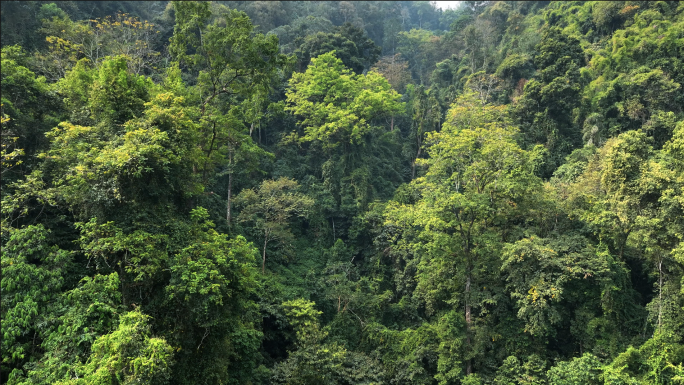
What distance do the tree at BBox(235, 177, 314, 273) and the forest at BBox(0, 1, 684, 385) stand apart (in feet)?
0.53

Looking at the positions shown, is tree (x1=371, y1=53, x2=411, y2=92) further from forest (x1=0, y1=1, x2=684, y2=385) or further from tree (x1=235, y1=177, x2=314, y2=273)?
tree (x1=235, y1=177, x2=314, y2=273)

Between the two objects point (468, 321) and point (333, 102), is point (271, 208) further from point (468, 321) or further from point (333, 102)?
point (468, 321)

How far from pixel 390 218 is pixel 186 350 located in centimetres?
1210

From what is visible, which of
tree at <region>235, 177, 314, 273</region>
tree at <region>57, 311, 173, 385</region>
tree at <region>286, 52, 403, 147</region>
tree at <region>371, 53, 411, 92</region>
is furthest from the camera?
tree at <region>371, 53, 411, 92</region>

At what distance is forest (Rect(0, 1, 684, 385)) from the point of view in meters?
8.77

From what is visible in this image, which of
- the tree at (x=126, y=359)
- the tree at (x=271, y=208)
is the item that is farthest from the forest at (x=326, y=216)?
the tree at (x=271, y=208)

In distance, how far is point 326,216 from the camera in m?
22.0

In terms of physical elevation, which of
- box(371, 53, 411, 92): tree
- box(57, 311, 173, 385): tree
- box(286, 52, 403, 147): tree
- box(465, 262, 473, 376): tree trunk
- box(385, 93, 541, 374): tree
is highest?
box(371, 53, 411, 92): tree

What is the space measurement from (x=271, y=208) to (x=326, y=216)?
4.47 m

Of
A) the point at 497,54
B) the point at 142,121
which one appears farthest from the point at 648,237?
the point at 497,54

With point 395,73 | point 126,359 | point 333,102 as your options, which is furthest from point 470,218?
point 395,73

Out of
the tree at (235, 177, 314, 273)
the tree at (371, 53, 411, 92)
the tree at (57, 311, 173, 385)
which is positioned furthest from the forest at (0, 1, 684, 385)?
the tree at (371, 53, 411, 92)

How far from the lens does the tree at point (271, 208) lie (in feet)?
57.1

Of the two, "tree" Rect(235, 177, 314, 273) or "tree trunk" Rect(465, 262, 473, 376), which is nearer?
"tree trunk" Rect(465, 262, 473, 376)
